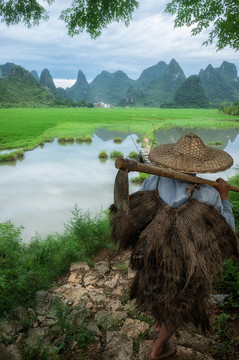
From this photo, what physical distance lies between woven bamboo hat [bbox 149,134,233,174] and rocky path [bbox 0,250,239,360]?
1223 mm

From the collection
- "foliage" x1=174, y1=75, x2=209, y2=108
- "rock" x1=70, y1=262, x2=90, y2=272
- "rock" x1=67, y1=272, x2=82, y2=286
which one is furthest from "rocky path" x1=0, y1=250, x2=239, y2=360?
"foliage" x1=174, y1=75, x2=209, y2=108

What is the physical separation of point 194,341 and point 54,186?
812cm

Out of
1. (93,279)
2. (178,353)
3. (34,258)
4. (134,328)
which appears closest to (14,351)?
(134,328)

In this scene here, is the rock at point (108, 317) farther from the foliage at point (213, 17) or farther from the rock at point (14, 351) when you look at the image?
the foliage at point (213, 17)

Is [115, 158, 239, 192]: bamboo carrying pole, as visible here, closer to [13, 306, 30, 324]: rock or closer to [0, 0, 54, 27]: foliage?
[13, 306, 30, 324]: rock

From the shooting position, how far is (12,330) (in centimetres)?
194

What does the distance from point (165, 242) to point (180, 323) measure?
0.52 m

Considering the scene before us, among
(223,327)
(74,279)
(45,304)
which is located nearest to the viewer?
(223,327)

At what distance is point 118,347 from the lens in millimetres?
1777

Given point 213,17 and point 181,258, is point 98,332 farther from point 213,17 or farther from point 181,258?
point 213,17

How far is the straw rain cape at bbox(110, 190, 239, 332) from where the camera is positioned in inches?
55.0

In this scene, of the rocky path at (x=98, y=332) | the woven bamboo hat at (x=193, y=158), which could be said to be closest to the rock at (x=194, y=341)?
the rocky path at (x=98, y=332)

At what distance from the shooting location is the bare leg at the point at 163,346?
1610 millimetres

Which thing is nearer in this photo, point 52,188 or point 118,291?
point 118,291
